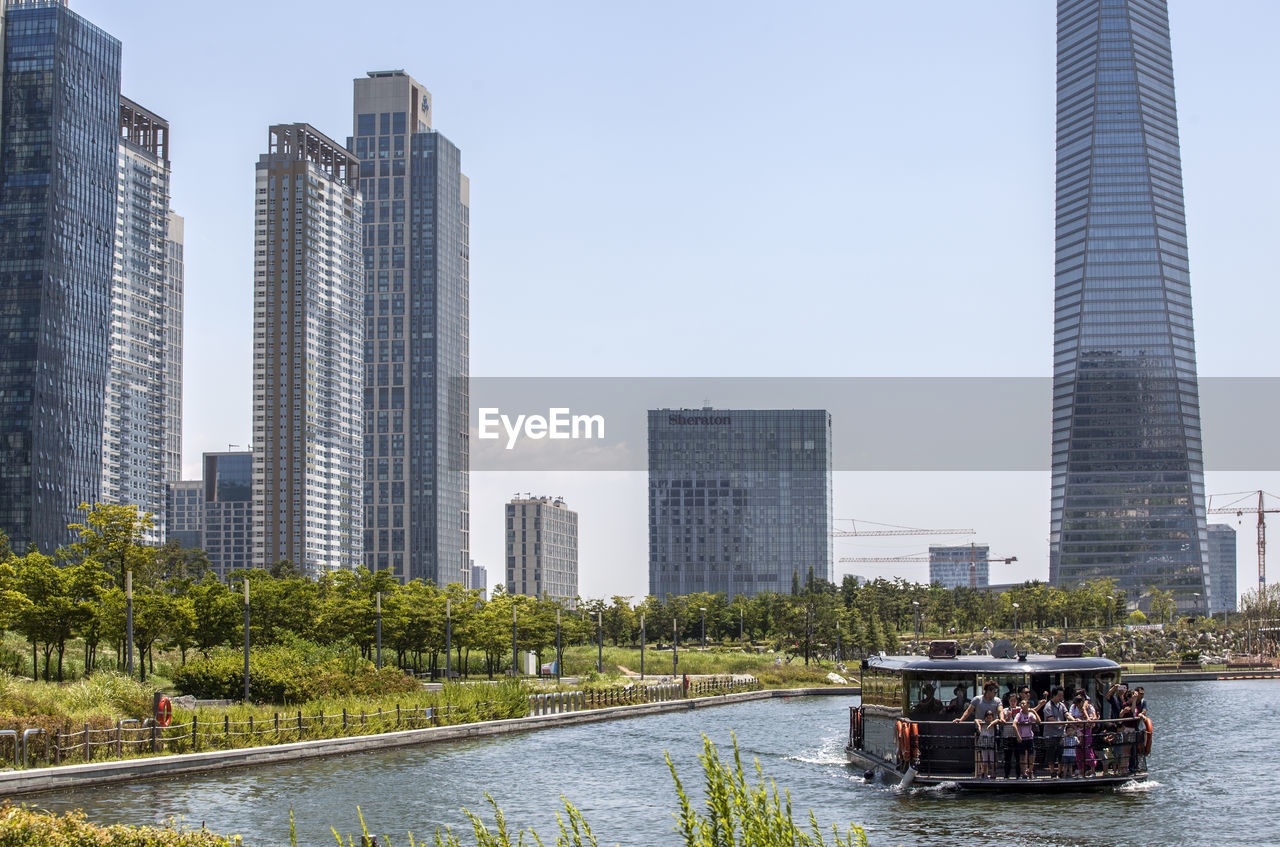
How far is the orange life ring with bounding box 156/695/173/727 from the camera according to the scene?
→ 4462 centimetres

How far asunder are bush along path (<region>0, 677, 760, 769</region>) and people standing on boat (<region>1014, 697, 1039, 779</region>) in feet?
85.4

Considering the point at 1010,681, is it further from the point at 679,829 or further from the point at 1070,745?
the point at 679,829

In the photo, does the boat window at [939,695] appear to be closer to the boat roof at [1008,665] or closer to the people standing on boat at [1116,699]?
the boat roof at [1008,665]

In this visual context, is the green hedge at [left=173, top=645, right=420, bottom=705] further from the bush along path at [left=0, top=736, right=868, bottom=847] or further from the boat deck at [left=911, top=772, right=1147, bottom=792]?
the boat deck at [left=911, top=772, right=1147, bottom=792]

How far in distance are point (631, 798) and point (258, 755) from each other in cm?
1305

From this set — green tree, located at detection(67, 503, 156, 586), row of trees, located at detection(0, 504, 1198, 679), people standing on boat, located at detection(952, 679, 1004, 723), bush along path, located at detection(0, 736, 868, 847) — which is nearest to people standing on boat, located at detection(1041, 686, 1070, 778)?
people standing on boat, located at detection(952, 679, 1004, 723)

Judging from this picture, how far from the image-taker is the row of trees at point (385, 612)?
209 ft

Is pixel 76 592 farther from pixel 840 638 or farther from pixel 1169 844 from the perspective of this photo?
pixel 840 638

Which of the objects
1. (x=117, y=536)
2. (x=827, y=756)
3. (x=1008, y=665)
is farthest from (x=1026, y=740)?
(x=117, y=536)

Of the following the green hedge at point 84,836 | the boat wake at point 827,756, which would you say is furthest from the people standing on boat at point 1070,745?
the green hedge at point 84,836

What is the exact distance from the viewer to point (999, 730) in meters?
38.1

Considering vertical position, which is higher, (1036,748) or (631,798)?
(1036,748)

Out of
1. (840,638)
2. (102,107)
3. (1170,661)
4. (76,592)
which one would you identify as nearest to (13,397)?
(102,107)

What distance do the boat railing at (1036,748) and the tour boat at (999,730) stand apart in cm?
Result: 3
